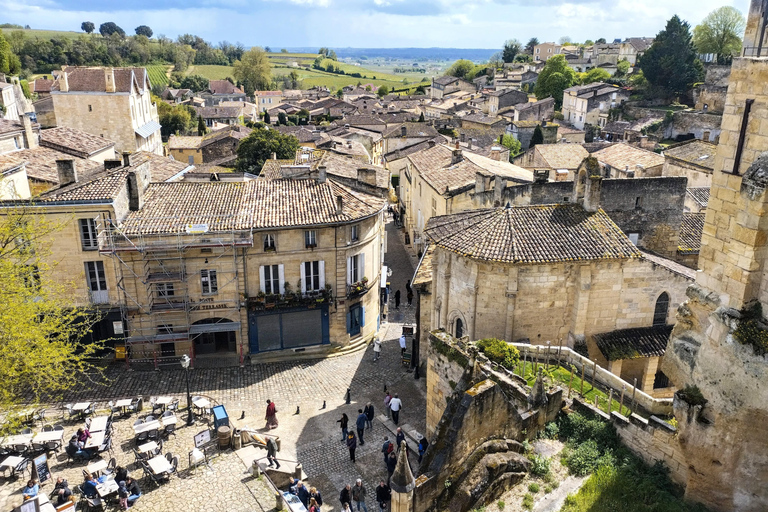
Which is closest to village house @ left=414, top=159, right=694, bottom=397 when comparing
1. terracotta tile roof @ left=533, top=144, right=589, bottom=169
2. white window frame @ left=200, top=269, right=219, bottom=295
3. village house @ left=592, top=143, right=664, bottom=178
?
white window frame @ left=200, top=269, right=219, bottom=295

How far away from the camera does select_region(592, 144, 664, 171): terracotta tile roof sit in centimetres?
4903

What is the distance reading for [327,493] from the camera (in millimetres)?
20000

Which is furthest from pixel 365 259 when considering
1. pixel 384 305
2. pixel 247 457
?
pixel 247 457

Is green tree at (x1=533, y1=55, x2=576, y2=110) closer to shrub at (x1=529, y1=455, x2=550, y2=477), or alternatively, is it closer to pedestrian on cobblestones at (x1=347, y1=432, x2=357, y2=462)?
pedestrian on cobblestones at (x1=347, y1=432, x2=357, y2=462)

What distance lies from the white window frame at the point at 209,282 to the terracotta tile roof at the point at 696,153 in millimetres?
38403

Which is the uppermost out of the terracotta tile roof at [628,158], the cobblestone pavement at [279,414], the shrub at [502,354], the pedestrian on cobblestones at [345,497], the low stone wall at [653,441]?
the terracotta tile roof at [628,158]

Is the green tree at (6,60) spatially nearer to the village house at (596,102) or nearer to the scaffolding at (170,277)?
the scaffolding at (170,277)

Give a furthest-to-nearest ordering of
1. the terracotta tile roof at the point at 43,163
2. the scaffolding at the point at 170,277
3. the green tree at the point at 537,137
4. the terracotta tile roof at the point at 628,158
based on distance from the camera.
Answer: the green tree at the point at 537,137, the terracotta tile roof at the point at 628,158, the terracotta tile roof at the point at 43,163, the scaffolding at the point at 170,277

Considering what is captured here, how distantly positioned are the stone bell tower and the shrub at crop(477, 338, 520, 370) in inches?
280

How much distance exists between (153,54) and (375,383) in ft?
595

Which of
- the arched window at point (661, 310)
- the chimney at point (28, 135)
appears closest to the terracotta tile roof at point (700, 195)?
the arched window at point (661, 310)

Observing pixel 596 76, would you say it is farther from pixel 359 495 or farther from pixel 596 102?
pixel 359 495

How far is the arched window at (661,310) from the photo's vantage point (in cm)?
2448

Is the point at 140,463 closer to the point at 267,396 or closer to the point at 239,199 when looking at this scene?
the point at 267,396
